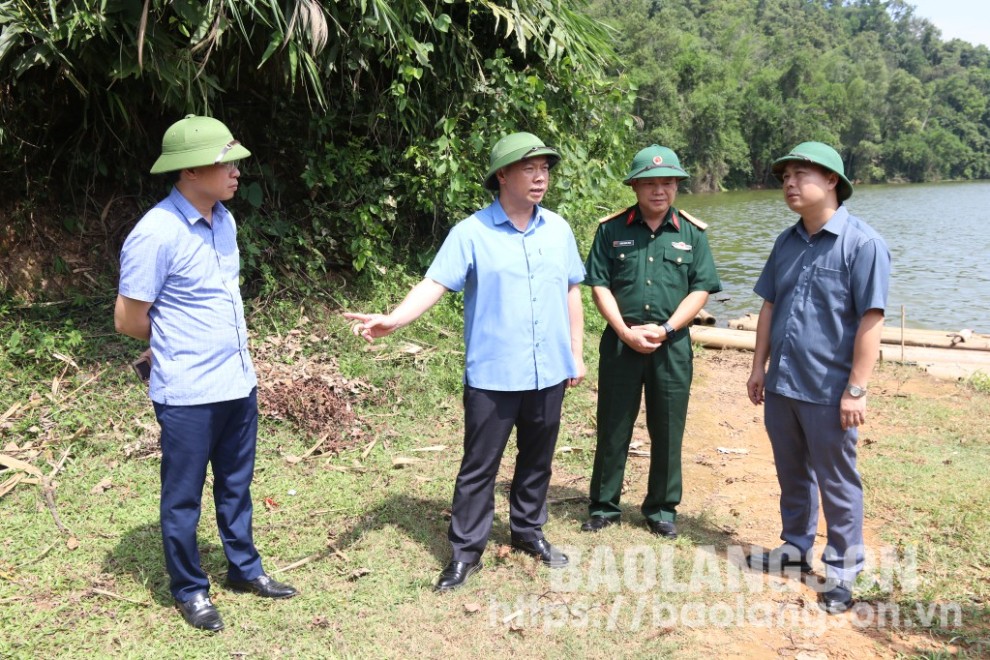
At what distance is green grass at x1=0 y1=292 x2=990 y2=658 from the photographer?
3.21 meters

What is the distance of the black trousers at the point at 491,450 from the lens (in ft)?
11.4

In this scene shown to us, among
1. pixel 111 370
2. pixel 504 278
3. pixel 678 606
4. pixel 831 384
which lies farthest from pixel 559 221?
pixel 111 370

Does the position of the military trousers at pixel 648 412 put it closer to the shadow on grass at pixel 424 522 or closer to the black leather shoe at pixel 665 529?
the black leather shoe at pixel 665 529

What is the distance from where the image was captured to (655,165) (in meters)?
3.81

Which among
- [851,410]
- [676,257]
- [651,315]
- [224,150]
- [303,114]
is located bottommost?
[851,410]

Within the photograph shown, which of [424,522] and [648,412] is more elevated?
[648,412]

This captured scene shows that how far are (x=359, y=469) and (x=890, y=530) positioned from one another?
306 cm

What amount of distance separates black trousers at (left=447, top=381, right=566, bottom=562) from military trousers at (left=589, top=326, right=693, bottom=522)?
49 centimetres

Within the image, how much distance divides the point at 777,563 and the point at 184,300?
9.83ft

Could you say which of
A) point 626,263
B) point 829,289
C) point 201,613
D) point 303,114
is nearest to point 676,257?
point 626,263

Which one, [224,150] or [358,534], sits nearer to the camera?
[224,150]

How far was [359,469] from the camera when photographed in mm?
4793

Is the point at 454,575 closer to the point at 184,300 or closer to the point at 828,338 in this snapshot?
the point at 184,300

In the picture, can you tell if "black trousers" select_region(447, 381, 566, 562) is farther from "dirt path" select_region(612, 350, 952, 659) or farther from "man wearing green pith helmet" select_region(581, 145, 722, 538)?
"dirt path" select_region(612, 350, 952, 659)
